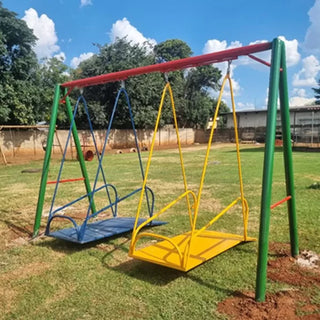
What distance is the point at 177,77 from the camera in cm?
3142

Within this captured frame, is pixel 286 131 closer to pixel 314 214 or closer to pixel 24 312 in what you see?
pixel 314 214

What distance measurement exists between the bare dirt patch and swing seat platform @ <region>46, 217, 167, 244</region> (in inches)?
71.1

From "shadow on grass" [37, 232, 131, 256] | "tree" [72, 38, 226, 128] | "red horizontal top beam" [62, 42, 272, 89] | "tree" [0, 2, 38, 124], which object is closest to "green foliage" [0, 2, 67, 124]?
"tree" [0, 2, 38, 124]

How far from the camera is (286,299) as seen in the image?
Answer: 269 cm

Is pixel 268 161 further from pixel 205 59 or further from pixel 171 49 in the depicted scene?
pixel 171 49

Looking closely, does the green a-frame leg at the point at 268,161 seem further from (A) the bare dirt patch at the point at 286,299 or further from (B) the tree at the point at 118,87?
(B) the tree at the point at 118,87

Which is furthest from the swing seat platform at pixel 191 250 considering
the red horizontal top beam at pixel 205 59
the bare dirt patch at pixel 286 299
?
the red horizontal top beam at pixel 205 59

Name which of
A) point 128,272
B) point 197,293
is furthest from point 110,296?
point 197,293

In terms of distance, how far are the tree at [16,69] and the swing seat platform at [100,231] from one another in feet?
44.1

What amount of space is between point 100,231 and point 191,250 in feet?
4.46

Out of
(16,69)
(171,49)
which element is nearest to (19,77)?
(16,69)

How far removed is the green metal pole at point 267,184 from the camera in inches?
104

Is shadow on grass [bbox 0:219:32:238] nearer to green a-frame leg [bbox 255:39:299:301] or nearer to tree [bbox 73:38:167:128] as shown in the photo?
green a-frame leg [bbox 255:39:299:301]

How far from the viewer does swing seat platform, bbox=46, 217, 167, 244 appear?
399cm
